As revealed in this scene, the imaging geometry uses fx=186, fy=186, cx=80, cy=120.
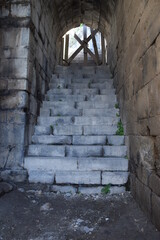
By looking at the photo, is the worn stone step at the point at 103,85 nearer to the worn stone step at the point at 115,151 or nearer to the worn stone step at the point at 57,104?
the worn stone step at the point at 57,104

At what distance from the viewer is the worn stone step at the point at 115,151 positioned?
3.61 m

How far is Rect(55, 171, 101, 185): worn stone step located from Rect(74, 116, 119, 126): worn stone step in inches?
49.3

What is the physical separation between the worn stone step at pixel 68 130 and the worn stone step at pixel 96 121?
205 mm

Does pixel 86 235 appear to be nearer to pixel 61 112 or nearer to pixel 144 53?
pixel 144 53

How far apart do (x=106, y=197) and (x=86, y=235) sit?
107cm

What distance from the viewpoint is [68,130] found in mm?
4043

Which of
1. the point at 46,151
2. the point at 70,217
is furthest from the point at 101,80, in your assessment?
the point at 70,217

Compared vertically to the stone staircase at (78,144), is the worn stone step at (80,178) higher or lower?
lower

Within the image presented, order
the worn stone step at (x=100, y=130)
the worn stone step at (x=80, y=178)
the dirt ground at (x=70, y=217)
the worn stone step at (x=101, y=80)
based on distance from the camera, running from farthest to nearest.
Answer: the worn stone step at (x=101, y=80) → the worn stone step at (x=100, y=130) → the worn stone step at (x=80, y=178) → the dirt ground at (x=70, y=217)

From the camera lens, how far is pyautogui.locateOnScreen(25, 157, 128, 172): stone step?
335 cm

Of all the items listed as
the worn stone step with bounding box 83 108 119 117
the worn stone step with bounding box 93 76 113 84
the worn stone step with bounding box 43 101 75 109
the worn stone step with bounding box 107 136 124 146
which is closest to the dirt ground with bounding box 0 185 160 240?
the worn stone step with bounding box 107 136 124 146

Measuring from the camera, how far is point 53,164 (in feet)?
11.2

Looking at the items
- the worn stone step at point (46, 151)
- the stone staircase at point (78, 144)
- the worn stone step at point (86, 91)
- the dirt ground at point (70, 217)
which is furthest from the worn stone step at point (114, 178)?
the worn stone step at point (86, 91)

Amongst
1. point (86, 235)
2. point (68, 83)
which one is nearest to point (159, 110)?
point (86, 235)
